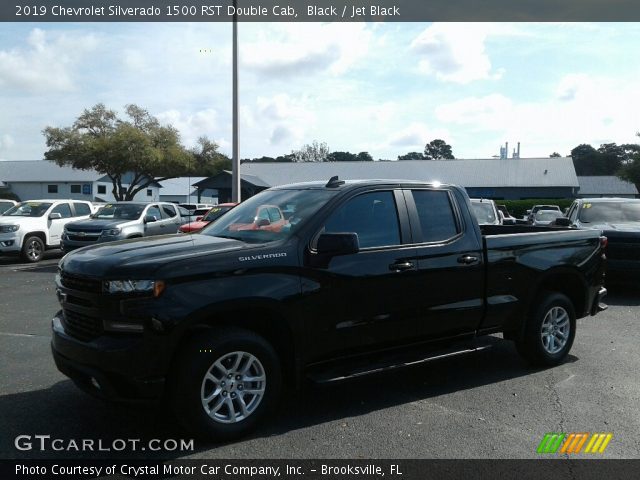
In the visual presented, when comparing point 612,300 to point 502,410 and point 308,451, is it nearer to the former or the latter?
point 502,410

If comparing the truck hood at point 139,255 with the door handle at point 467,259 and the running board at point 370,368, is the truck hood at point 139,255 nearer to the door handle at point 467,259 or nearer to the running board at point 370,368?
the running board at point 370,368

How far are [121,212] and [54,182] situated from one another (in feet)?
169

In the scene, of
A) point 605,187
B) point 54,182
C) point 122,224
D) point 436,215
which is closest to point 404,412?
point 436,215

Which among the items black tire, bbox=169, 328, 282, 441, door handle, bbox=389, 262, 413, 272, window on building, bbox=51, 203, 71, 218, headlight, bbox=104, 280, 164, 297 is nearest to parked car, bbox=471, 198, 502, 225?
door handle, bbox=389, 262, 413, 272

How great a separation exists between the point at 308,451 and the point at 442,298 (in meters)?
1.96

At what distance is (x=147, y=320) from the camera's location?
4.00 meters

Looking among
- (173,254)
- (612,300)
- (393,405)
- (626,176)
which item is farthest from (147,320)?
(626,176)

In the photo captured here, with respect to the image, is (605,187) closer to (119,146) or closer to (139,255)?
(119,146)

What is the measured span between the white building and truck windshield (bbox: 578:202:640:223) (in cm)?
5317

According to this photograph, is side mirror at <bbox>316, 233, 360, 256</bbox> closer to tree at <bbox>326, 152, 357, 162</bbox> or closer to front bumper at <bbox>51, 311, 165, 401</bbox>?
front bumper at <bbox>51, 311, 165, 401</bbox>

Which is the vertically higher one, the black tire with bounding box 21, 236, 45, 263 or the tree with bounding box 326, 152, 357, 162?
the tree with bounding box 326, 152, 357, 162

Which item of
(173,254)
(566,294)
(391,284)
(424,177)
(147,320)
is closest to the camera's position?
(147,320)

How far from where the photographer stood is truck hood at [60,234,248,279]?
410 cm

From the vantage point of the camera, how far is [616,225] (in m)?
11.4
